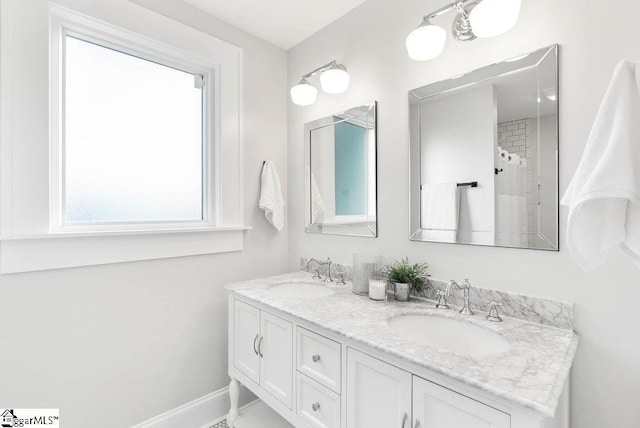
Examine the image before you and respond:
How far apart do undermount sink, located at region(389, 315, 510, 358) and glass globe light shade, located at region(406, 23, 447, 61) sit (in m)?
1.11

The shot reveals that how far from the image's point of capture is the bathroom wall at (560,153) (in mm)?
1002

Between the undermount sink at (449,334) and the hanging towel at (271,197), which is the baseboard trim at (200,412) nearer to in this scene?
the hanging towel at (271,197)

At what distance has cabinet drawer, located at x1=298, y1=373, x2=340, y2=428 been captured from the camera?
115cm

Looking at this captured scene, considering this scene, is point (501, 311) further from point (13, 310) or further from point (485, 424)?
point (13, 310)

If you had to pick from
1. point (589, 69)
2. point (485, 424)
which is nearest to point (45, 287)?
point (485, 424)

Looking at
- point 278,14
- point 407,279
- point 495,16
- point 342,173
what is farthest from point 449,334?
point 278,14

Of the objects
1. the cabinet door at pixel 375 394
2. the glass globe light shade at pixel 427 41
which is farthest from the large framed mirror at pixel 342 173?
the cabinet door at pixel 375 394

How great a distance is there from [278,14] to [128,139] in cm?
114

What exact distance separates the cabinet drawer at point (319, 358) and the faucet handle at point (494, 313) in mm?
595

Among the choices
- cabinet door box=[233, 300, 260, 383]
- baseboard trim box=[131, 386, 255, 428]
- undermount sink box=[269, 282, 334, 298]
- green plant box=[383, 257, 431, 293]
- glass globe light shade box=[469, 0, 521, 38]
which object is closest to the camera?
glass globe light shade box=[469, 0, 521, 38]

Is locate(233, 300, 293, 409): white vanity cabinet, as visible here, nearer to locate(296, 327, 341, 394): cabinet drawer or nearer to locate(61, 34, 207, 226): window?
locate(296, 327, 341, 394): cabinet drawer

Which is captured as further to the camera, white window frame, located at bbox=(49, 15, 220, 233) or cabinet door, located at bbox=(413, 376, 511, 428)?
white window frame, located at bbox=(49, 15, 220, 233)

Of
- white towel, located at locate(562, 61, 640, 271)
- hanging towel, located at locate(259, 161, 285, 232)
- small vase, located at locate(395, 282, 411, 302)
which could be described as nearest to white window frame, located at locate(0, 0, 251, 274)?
hanging towel, located at locate(259, 161, 285, 232)
